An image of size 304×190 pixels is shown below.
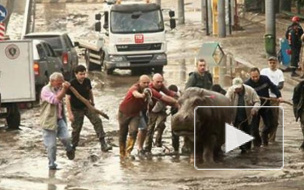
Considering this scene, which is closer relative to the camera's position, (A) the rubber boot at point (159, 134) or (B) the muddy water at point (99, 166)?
(B) the muddy water at point (99, 166)

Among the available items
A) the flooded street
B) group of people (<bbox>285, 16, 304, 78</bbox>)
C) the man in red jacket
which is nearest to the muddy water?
the flooded street

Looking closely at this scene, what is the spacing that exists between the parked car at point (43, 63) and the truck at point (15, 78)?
381cm

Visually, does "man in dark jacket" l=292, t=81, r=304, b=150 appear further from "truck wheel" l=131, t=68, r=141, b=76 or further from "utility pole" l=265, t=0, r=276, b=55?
"truck wheel" l=131, t=68, r=141, b=76

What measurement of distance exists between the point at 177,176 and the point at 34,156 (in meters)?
4.33

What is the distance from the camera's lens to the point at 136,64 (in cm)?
3988

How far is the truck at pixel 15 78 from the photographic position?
2519 centimetres

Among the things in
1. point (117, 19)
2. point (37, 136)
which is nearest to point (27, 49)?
point (37, 136)

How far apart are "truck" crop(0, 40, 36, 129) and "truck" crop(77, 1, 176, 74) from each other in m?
13.7

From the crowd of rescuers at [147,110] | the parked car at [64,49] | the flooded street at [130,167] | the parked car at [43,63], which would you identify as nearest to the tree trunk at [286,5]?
the parked car at [64,49]

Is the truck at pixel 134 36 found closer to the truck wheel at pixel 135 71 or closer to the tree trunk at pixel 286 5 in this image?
the truck wheel at pixel 135 71

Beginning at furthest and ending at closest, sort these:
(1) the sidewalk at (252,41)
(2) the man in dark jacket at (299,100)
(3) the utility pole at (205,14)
→ (3) the utility pole at (205,14) → (1) the sidewalk at (252,41) → (2) the man in dark jacket at (299,100)

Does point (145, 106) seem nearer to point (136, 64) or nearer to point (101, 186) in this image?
point (101, 186)
